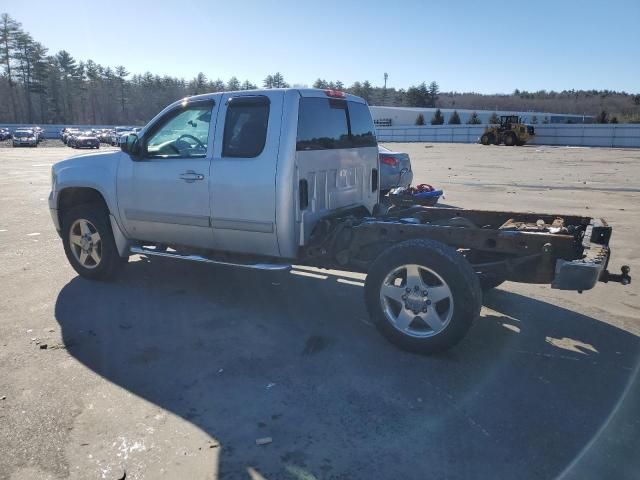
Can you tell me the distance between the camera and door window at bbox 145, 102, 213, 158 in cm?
492

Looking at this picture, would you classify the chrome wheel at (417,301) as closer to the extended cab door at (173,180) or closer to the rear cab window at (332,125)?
the rear cab window at (332,125)

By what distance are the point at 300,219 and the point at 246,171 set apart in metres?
0.65

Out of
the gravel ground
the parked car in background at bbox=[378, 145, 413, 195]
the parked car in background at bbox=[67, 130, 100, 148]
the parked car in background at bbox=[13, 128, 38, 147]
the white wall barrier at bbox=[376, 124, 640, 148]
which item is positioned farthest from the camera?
the parked car in background at bbox=[13, 128, 38, 147]

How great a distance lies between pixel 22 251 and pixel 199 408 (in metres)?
5.34

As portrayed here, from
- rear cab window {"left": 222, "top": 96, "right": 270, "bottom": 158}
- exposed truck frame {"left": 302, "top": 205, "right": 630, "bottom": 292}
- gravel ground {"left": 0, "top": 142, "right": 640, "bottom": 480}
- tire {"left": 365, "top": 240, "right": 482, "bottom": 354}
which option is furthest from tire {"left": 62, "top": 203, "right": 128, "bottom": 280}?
tire {"left": 365, "top": 240, "right": 482, "bottom": 354}

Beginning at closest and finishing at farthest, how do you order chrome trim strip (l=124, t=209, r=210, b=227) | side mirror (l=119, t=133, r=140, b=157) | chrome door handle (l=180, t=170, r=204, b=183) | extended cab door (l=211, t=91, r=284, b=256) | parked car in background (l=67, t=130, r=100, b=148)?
extended cab door (l=211, t=91, r=284, b=256)
chrome door handle (l=180, t=170, r=204, b=183)
chrome trim strip (l=124, t=209, r=210, b=227)
side mirror (l=119, t=133, r=140, b=157)
parked car in background (l=67, t=130, r=100, b=148)

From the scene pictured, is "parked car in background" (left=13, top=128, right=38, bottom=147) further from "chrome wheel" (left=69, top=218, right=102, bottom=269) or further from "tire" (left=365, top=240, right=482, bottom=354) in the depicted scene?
"tire" (left=365, top=240, right=482, bottom=354)

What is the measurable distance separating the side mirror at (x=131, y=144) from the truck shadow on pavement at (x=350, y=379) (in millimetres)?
1508

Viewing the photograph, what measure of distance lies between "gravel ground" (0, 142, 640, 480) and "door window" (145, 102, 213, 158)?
4.99 ft

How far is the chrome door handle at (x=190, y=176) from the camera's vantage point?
483 centimetres

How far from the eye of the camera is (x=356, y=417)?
3143mm

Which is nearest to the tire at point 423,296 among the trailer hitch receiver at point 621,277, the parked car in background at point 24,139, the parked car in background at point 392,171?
the trailer hitch receiver at point 621,277

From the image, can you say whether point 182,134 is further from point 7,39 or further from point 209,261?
point 7,39

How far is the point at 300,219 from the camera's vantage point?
15.0 feet
